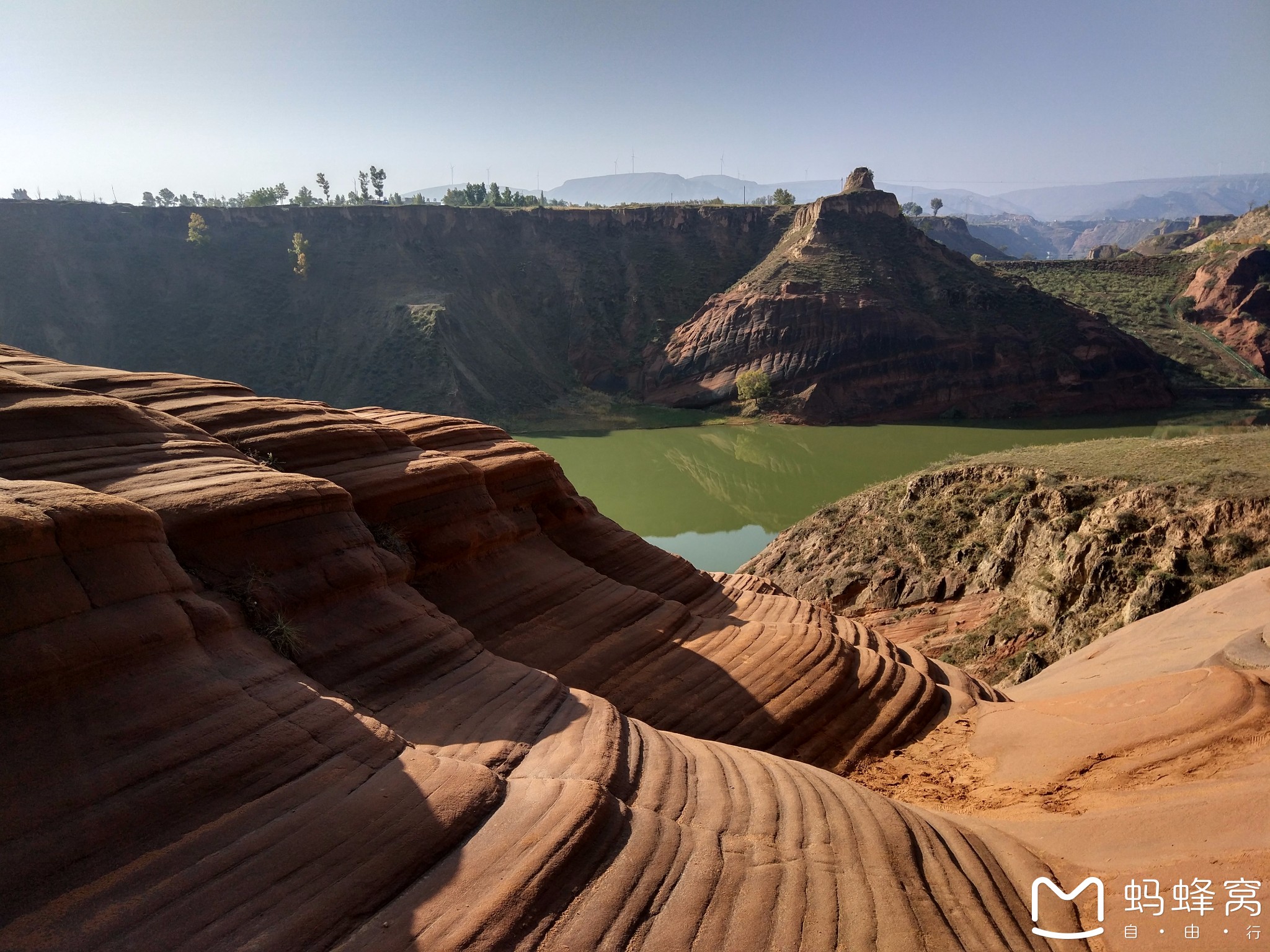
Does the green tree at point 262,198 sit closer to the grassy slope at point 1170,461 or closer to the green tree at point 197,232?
the green tree at point 197,232

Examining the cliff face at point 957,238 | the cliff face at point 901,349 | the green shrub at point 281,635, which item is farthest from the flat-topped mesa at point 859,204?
the cliff face at point 957,238

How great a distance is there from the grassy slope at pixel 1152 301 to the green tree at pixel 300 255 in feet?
191

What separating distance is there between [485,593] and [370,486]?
2224 mm

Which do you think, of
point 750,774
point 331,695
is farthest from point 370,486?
point 750,774

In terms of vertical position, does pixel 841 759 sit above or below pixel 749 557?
above

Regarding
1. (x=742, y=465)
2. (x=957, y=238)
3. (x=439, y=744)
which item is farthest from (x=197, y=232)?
(x=957, y=238)

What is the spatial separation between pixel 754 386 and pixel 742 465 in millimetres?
13581

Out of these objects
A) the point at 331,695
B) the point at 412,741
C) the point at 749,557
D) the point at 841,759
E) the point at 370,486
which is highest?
the point at 370,486

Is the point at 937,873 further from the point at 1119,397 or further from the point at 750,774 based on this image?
the point at 1119,397

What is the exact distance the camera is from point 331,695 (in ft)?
21.1

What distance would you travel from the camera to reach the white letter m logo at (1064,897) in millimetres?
5582

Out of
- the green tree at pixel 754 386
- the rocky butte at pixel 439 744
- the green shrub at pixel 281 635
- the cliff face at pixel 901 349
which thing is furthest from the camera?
the green tree at pixel 754 386

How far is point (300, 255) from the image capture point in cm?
6344

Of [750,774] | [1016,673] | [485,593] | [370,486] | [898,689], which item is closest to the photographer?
[750,774]
